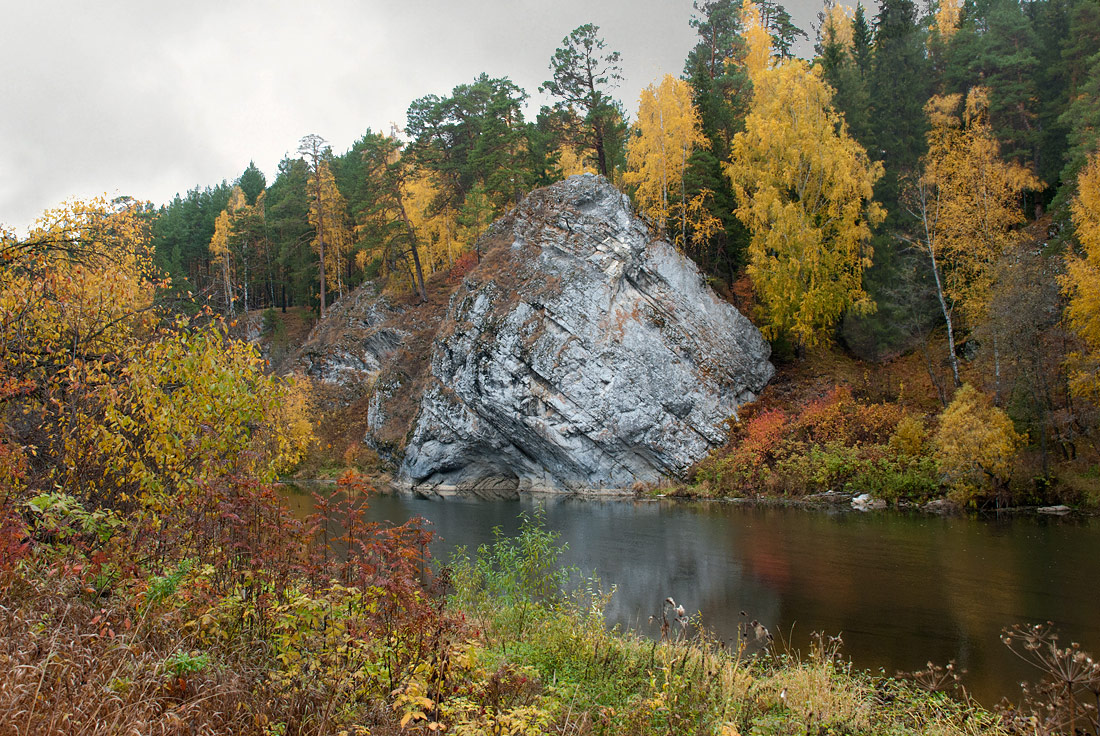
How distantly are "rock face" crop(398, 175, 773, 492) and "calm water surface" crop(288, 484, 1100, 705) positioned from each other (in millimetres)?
7289

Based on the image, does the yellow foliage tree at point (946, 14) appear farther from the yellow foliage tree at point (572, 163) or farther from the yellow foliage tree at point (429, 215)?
the yellow foliage tree at point (429, 215)

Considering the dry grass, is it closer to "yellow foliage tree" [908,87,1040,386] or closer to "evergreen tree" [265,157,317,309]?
"yellow foliage tree" [908,87,1040,386]

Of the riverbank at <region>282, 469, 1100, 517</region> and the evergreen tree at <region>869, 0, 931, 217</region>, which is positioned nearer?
the riverbank at <region>282, 469, 1100, 517</region>

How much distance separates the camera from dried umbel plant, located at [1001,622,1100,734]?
4.21 m

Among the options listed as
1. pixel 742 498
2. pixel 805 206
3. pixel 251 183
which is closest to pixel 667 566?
pixel 742 498

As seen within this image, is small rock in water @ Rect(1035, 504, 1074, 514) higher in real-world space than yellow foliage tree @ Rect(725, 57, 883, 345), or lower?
lower

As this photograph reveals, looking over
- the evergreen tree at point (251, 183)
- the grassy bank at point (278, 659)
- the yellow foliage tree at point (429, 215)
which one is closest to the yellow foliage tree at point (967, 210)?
the grassy bank at point (278, 659)

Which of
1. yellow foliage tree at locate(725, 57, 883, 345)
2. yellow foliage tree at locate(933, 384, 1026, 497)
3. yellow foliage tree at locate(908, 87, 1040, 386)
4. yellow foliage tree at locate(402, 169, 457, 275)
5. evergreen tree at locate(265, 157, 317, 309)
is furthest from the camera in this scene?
evergreen tree at locate(265, 157, 317, 309)

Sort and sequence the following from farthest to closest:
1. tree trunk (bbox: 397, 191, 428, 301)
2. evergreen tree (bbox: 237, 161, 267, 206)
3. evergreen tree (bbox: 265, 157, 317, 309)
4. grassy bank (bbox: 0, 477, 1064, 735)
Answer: evergreen tree (bbox: 237, 161, 267, 206), evergreen tree (bbox: 265, 157, 317, 309), tree trunk (bbox: 397, 191, 428, 301), grassy bank (bbox: 0, 477, 1064, 735)

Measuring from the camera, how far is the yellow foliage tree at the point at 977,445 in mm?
17578

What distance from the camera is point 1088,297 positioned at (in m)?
16.9

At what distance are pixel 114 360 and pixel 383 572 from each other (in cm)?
363

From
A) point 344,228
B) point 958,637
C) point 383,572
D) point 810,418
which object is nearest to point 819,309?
point 810,418

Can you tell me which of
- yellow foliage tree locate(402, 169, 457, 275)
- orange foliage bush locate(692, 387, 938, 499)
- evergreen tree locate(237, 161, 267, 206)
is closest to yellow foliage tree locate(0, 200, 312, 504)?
orange foliage bush locate(692, 387, 938, 499)
